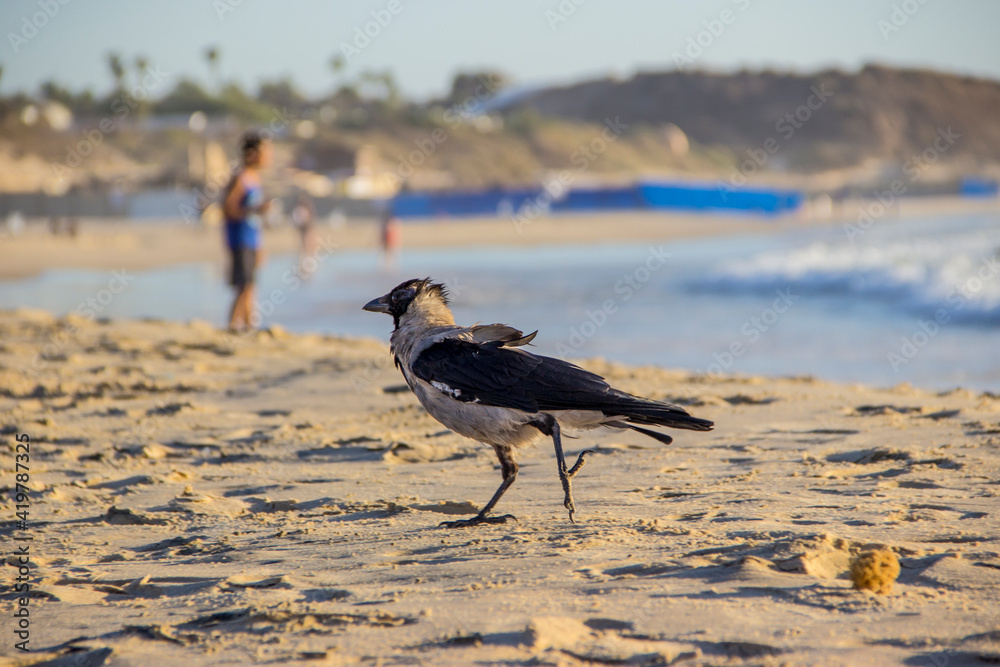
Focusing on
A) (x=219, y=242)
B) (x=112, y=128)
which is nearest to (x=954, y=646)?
(x=219, y=242)

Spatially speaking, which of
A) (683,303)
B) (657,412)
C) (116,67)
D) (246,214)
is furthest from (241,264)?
(116,67)

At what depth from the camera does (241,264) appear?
9.17 metres

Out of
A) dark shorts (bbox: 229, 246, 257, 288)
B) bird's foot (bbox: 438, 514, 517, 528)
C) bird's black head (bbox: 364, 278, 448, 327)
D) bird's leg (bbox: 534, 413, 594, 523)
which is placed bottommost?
bird's foot (bbox: 438, 514, 517, 528)

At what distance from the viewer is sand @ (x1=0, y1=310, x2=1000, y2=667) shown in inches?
104

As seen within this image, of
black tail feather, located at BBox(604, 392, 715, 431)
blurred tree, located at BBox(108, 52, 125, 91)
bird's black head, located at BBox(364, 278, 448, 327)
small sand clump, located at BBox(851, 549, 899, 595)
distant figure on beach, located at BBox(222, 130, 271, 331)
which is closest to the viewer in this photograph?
small sand clump, located at BBox(851, 549, 899, 595)

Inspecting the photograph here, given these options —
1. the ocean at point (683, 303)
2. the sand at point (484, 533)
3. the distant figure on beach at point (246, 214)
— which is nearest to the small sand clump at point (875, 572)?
the sand at point (484, 533)

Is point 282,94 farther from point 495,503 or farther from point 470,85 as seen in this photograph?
point 495,503

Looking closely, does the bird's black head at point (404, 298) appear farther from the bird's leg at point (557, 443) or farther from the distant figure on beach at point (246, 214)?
the distant figure on beach at point (246, 214)

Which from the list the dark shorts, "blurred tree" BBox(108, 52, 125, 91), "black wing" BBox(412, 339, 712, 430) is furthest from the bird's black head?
"blurred tree" BBox(108, 52, 125, 91)

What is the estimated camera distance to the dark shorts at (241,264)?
9.14m

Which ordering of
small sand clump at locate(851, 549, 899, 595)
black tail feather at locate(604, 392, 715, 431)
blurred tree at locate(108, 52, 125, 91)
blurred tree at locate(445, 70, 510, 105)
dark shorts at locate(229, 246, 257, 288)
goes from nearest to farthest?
small sand clump at locate(851, 549, 899, 595) < black tail feather at locate(604, 392, 715, 431) < dark shorts at locate(229, 246, 257, 288) < blurred tree at locate(108, 52, 125, 91) < blurred tree at locate(445, 70, 510, 105)

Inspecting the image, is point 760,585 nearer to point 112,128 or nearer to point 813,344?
point 813,344

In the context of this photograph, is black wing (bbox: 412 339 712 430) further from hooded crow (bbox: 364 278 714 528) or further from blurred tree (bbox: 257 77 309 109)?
blurred tree (bbox: 257 77 309 109)

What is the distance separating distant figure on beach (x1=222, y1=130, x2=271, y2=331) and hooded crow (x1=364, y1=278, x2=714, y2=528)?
5410 millimetres
